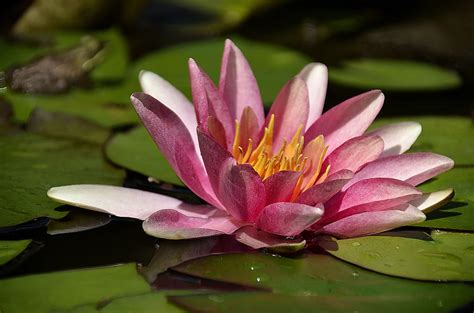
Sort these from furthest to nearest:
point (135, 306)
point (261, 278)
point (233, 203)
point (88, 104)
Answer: point (88, 104), point (233, 203), point (261, 278), point (135, 306)

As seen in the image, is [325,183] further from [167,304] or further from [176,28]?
[176,28]

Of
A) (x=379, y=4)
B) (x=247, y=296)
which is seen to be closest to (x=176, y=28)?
(x=379, y=4)

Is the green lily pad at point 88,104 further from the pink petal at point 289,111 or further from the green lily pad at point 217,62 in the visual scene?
the pink petal at point 289,111

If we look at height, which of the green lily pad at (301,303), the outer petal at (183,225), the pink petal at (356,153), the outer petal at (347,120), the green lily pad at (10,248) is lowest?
the green lily pad at (301,303)

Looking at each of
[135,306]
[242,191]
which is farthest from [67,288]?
[242,191]

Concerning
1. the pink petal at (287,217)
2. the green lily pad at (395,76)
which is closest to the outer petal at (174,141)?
the pink petal at (287,217)

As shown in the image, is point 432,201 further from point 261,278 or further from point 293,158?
point 261,278
